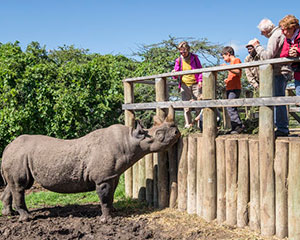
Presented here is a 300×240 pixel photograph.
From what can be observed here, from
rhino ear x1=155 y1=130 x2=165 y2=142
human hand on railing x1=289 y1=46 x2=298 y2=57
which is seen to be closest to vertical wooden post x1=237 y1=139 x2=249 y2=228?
rhino ear x1=155 y1=130 x2=165 y2=142

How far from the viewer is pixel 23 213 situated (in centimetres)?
692

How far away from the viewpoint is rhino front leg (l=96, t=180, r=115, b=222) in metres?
A: 6.68

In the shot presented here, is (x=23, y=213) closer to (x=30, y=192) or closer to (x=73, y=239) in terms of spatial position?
(x=73, y=239)

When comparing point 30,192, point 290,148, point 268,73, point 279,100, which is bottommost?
point 30,192

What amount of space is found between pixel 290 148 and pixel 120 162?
3.00 m

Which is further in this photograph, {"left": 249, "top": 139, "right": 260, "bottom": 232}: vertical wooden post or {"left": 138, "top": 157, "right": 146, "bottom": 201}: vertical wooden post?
{"left": 138, "top": 157, "right": 146, "bottom": 201}: vertical wooden post

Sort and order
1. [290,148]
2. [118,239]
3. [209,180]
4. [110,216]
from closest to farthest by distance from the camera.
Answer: [290,148] < [118,239] < [209,180] < [110,216]

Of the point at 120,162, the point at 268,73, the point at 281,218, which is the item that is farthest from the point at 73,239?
the point at 268,73

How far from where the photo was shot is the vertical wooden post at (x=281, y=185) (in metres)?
5.32

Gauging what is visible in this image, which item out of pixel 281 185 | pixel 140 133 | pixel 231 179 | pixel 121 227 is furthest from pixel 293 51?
pixel 121 227

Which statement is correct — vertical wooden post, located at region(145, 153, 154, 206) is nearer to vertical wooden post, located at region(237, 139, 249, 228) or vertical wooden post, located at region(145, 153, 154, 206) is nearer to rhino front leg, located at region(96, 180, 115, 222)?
rhino front leg, located at region(96, 180, 115, 222)

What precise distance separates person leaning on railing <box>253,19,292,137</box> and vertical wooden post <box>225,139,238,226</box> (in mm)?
772

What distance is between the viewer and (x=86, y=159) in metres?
6.77

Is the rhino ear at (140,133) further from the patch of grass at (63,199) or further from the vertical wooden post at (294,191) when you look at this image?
the vertical wooden post at (294,191)
